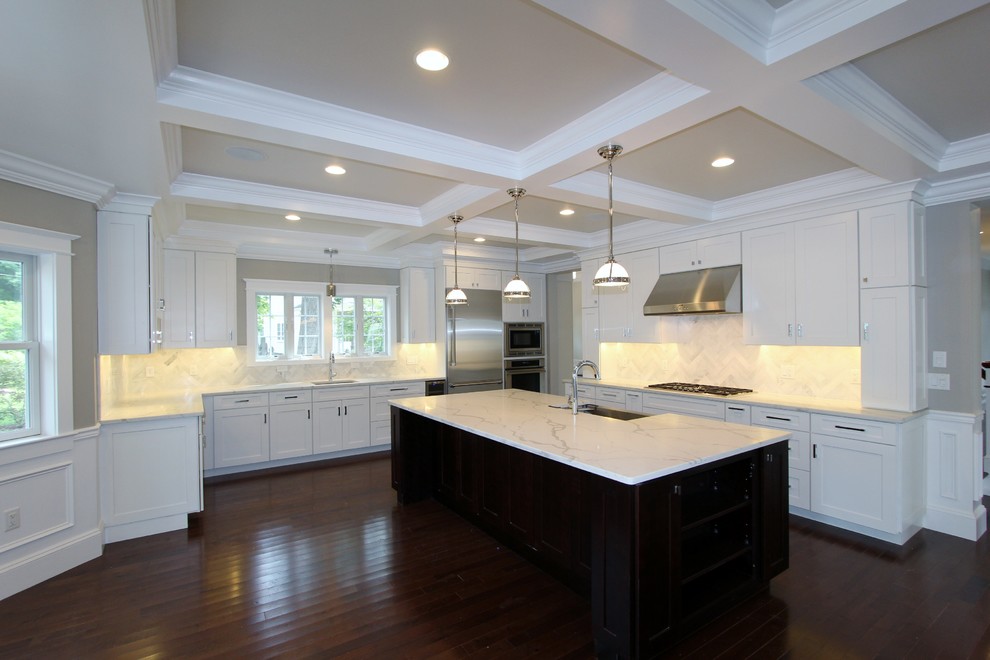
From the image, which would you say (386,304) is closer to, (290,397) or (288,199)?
(290,397)

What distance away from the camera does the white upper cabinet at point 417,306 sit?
648 cm

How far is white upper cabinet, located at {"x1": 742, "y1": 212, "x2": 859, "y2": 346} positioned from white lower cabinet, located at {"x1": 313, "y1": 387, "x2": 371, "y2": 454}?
4346 mm

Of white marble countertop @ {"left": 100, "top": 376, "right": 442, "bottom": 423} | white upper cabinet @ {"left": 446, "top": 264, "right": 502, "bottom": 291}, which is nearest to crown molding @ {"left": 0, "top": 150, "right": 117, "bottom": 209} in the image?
white marble countertop @ {"left": 100, "top": 376, "right": 442, "bottom": 423}

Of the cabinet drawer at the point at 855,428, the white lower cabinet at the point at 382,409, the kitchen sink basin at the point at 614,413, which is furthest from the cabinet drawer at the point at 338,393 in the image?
the cabinet drawer at the point at 855,428

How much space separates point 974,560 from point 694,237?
128 inches

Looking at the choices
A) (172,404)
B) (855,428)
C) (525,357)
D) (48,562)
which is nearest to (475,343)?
(525,357)

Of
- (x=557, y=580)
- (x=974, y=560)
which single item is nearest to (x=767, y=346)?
(x=974, y=560)

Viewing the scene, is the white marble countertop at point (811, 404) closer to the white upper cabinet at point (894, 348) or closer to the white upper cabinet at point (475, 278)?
the white upper cabinet at point (894, 348)

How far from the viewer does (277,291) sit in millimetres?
5988

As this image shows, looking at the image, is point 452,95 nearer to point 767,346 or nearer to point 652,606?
point 652,606

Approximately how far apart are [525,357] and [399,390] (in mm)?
1939

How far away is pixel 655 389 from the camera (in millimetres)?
4988

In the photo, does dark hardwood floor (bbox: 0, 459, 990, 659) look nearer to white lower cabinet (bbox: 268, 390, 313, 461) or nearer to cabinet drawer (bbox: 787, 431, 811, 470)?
cabinet drawer (bbox: 787, 431, 811, 470)

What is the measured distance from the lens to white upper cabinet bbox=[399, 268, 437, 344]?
6.48 metres
